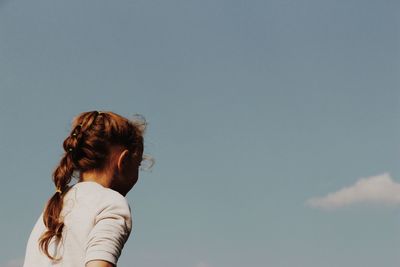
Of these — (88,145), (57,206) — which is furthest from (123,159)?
(57,206)

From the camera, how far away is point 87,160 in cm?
402

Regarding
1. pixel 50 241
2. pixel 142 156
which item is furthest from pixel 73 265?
pixel 142 156

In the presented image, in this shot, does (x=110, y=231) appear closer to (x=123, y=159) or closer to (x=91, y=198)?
(x=91, y=198)

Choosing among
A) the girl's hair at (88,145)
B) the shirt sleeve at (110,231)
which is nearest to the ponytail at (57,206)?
the girl's hair at (88,145)

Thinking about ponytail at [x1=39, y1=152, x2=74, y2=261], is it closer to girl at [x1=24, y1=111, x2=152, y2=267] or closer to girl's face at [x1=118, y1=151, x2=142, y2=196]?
girl at [x1=24, y1=111, x2=152, y2=267]

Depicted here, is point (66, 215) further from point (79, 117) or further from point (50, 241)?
point (79, 117)

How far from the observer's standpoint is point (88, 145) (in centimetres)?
400

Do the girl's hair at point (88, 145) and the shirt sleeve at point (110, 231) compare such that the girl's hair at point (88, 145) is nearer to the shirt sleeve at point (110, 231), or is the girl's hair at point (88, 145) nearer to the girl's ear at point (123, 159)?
the girl's ear at point (123, 159)

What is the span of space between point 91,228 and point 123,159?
1.66 feet

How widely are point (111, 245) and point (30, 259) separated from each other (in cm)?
63

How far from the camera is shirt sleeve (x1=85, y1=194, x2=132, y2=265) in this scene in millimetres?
3613

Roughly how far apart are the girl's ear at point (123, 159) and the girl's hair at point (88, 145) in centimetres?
4

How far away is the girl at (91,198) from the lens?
372cm

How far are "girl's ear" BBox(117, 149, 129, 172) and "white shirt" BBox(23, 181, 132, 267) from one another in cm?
Answer: 18
